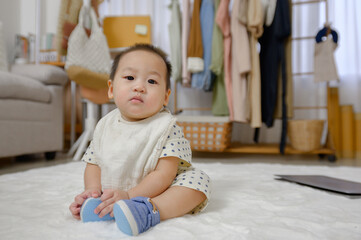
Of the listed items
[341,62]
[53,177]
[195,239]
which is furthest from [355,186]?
[341,62]

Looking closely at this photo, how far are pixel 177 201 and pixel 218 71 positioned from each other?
1.39 meters

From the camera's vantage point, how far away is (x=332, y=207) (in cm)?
66

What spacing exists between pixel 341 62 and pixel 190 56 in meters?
1.25

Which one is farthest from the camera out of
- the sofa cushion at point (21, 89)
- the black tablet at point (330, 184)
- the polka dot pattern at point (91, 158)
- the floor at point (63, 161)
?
the floor at point (63, 161)

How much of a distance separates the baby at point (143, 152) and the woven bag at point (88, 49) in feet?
3.38

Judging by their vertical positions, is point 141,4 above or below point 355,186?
above

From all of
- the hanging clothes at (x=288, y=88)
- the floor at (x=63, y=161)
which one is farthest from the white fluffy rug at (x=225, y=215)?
the hanging clothes at (x=288, y=88)

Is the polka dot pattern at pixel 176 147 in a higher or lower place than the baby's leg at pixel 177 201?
higher

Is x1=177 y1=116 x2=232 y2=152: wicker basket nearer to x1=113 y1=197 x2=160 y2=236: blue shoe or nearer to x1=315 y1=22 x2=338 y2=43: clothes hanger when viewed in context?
x1=315 y1=22 x2=338 y2=43: clothes hanger

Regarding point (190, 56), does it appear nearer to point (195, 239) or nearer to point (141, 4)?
point (141, 4)

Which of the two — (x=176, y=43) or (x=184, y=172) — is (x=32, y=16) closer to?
(x=176, y=43)

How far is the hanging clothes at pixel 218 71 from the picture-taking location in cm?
185

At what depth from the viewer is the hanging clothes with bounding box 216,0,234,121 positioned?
1.84 metres

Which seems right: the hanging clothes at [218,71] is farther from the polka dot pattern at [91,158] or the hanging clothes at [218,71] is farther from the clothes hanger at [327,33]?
the polka dot pattern at [91,158]
